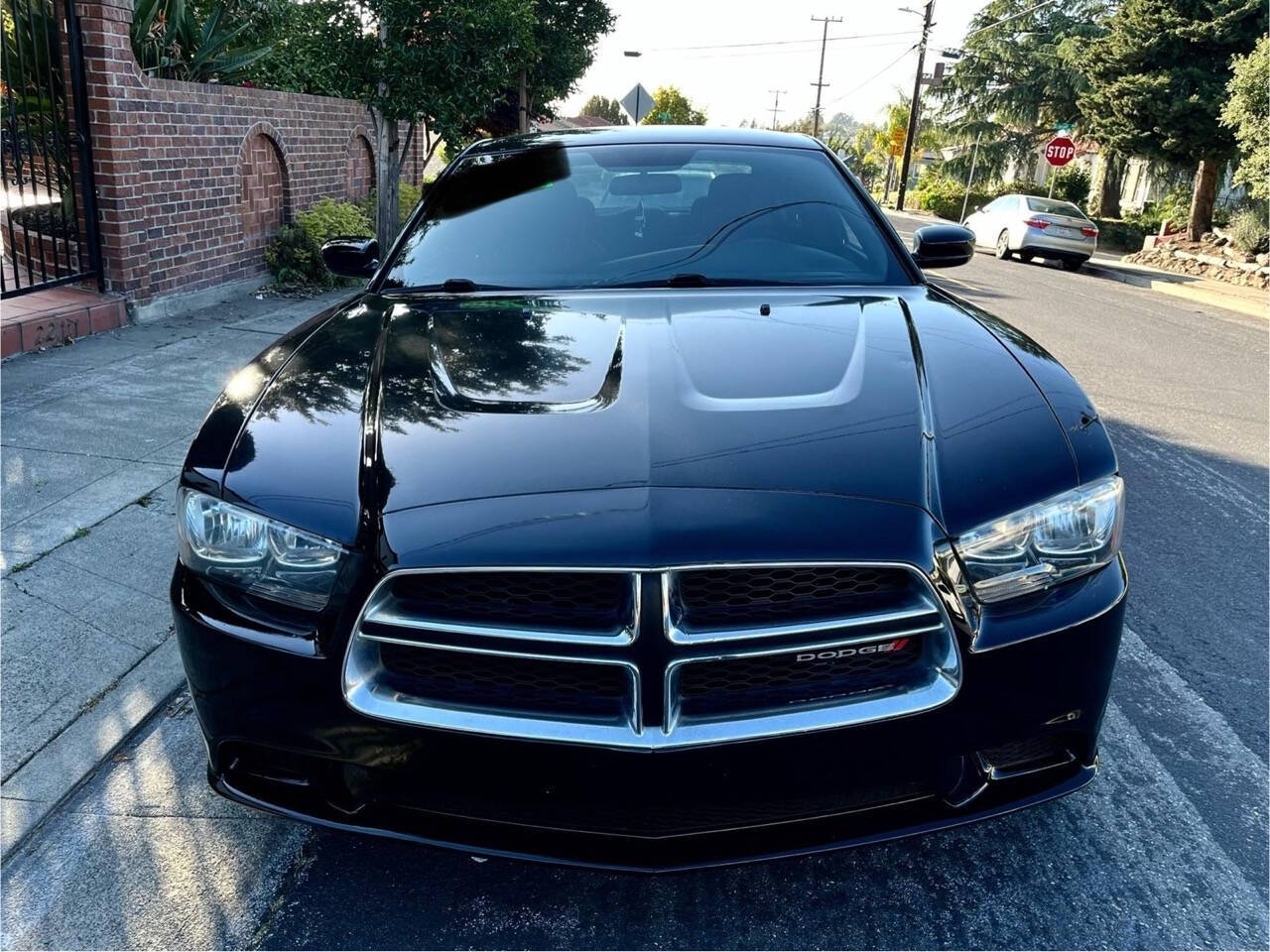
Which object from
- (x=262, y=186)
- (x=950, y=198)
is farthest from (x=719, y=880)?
→ (x=950, y=198)

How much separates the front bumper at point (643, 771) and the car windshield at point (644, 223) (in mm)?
1547

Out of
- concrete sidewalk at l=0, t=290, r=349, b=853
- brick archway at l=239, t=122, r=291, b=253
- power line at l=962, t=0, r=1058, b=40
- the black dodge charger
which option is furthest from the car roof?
power line at l=962, t=0, r=1058, b=40

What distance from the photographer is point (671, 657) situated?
5.87 feet

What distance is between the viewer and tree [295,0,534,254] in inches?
361

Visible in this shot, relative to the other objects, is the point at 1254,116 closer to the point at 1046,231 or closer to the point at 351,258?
the point at 1046,231

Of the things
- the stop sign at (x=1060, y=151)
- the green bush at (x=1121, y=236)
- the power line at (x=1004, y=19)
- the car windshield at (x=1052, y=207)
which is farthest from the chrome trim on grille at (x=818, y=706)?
the power line at (x=1004, y=19)

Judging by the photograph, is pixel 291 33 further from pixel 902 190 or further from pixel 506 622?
pixel 902 190

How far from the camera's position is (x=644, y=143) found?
3.77 m

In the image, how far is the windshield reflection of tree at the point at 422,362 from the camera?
2.23 m

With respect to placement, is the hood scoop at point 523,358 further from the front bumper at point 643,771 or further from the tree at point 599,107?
the tree at point 599,107

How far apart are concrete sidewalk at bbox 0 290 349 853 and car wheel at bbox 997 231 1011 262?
18.7m

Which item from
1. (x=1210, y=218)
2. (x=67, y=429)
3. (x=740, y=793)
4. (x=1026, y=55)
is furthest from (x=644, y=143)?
(x=1026, y=55)

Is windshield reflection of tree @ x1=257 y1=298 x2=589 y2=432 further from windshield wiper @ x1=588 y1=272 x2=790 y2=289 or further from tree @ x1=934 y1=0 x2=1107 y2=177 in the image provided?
tree @ x1=934 y1=0 x2=1107 y2=177

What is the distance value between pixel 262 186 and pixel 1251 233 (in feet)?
62.5
